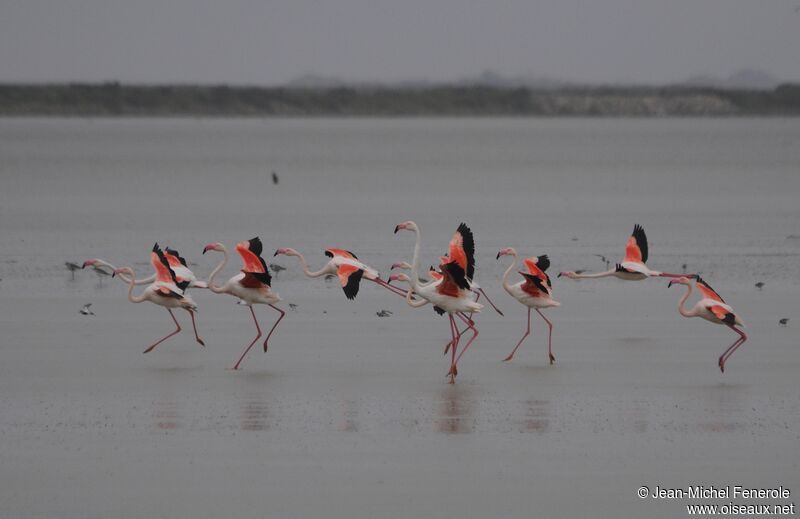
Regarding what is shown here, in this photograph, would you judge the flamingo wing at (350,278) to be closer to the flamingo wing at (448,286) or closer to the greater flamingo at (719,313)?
the flamingo wing at (448,286)

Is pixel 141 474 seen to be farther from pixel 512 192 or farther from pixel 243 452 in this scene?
pixel 512 192

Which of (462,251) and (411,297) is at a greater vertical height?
(462,251)

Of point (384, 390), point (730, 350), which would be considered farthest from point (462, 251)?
point (730, 350)

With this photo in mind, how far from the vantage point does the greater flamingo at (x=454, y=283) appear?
1155cm

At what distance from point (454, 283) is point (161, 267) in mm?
2661

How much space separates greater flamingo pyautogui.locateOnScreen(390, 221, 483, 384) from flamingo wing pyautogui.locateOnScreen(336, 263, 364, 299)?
1.51 feet

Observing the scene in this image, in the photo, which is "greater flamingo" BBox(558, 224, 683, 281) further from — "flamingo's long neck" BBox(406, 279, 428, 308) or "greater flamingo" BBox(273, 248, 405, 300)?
"greater flamingo" BBox(273, 248, 405, 300)

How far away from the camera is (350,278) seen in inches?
479

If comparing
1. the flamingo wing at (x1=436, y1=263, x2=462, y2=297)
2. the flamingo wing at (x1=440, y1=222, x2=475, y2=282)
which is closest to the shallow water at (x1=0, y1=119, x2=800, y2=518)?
the flamingo wing at (x1=436, y1=263, x2=462, y2=297)

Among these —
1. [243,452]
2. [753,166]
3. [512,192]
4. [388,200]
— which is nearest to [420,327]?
[243,452]

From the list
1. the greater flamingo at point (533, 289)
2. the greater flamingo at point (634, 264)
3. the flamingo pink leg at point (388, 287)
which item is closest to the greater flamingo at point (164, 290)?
the flamingo pink leg at point (388, 287)

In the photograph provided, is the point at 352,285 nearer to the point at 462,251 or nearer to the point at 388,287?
the point at 388,287

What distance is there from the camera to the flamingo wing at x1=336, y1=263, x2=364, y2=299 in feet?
39.4

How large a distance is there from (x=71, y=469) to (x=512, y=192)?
28314mm
